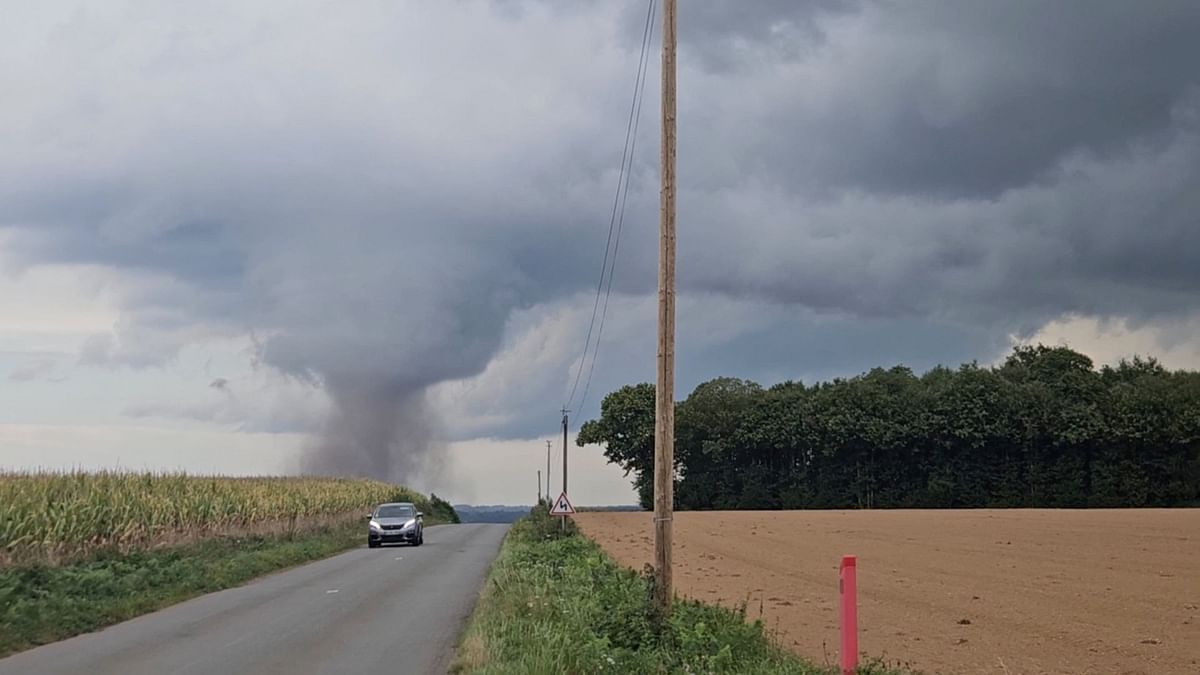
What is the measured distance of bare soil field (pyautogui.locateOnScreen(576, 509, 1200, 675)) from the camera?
17141mm

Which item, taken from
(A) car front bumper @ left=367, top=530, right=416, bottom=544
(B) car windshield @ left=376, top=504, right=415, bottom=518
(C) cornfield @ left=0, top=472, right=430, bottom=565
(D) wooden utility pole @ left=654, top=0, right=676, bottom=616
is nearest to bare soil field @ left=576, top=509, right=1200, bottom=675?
(D) wooden utility pole @ left=654, top=0, right=676, bottom=616

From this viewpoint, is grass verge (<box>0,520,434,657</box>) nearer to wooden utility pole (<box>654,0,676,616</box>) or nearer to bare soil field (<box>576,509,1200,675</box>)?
wooden utility pole (<box>654,0,676,616</box>)

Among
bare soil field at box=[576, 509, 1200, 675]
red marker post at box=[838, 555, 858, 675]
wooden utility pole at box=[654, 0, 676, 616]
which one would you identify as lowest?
bare soil field at box=[576, 509, 1200, 675]

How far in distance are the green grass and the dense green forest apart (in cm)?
8451

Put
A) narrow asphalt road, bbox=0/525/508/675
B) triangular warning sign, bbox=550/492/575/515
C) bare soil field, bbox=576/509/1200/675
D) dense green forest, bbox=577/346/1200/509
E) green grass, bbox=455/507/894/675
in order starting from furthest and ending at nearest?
dense green forest, bbox=577/346/1200/509 → triangular warning sign, bbox=550/492/575/515 → bare soil field, bbox=576/509/1200/675 → narrow asphalt road, bbox=0/525/508/675 → green grass, bbox=455/507/894/675

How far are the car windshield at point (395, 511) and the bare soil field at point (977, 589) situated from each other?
772cm

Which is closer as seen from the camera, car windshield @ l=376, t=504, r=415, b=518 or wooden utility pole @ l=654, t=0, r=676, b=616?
wooden utility pole @ l=654, t=0, r=676, b=616

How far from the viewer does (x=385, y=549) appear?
43.3 meters

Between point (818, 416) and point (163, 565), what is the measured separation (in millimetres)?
81877

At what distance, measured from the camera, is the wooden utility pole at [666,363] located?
46.6 feet

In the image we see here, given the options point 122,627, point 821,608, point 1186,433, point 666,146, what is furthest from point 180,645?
point 1186,433

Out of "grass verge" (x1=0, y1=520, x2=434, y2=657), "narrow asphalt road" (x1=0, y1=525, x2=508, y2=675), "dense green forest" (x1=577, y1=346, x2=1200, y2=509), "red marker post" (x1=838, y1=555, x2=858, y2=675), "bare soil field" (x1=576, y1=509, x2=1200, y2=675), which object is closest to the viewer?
"red marker post" (x1=838, y1=555, x2=858, y2=675)

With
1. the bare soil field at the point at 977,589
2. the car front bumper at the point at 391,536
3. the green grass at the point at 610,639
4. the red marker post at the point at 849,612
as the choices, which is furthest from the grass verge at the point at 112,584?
the red marker post at the point at 849,612

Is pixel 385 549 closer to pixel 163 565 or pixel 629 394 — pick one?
pixel 163 565
